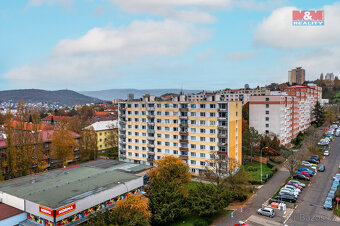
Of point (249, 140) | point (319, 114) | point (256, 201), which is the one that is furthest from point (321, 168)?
point (319, 114)

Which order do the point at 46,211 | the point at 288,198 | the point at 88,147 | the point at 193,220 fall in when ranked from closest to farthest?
the point at 46,211 → the point at 193,220 → the point at 288,198 → the point at 88,147

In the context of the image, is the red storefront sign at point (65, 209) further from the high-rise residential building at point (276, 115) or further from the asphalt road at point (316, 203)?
the high-rise residential building at point (276, 115)

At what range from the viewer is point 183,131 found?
53750mm

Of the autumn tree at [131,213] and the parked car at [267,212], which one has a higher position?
the autumn tree at [131,213]

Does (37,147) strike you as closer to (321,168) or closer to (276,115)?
(321,168)

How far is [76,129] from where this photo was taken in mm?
76438

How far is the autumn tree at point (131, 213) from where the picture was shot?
2441 centimetres

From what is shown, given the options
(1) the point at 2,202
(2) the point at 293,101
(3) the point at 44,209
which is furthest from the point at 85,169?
(2) the point at 293,101

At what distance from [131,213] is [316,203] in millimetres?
28167

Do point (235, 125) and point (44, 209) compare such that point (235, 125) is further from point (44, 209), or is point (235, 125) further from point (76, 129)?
point (76, 129)

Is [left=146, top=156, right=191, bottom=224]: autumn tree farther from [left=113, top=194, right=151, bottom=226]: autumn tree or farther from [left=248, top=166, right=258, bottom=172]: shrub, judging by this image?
[left=248, top=166, right=258, bottom=172]: shrub

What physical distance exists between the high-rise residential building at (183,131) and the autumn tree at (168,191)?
1110cm

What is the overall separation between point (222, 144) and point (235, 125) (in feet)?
18.5

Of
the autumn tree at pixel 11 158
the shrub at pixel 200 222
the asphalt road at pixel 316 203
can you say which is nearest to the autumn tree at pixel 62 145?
the autumn tree at pixel 11 158
